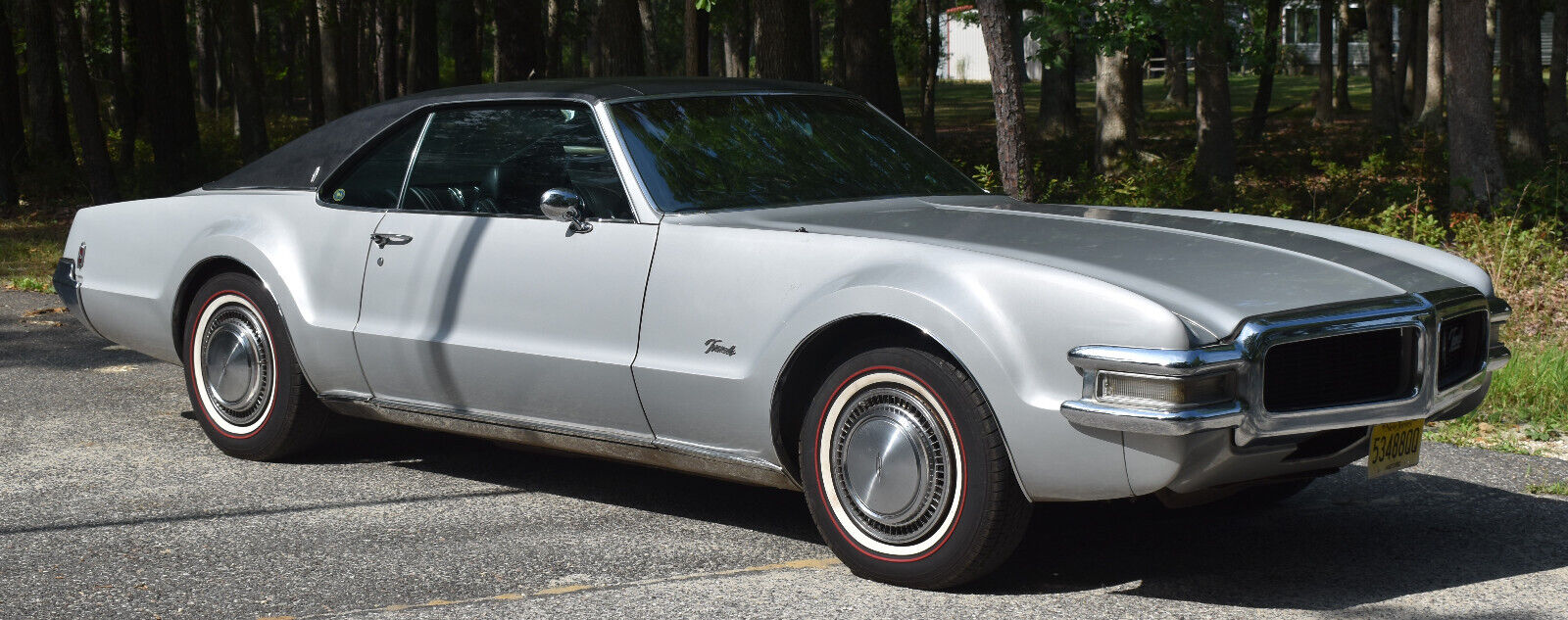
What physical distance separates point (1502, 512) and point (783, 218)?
2499 millimetres

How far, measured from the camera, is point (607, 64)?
21.1 m

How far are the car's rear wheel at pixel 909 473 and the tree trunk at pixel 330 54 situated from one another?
936 inches

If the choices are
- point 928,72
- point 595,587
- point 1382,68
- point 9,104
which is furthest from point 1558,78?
point 595,587

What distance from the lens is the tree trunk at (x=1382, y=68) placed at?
25.6 meters

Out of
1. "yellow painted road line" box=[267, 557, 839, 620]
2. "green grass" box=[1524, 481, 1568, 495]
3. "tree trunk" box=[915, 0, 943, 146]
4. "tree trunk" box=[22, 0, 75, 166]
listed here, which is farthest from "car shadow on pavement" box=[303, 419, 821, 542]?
"tree trunk" box=[915, 0, 943, 146]

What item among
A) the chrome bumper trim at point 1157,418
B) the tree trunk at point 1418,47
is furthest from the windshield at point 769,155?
the tree trunk at point 1418,47

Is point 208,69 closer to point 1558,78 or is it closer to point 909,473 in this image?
point 1558,78

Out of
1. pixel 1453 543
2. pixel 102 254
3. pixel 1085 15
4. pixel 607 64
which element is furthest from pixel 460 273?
pixel 607 64

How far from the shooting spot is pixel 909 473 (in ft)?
13.8

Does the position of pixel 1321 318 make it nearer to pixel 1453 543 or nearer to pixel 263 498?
pixel 1453 543

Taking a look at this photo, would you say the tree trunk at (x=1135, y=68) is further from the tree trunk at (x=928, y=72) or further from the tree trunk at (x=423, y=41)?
the tree trunk at (x=423, y=41)

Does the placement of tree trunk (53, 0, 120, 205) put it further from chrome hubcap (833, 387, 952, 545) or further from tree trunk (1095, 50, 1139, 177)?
chrome hubcap (833, 387, 952, 545)

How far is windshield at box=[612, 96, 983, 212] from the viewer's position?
5000mm

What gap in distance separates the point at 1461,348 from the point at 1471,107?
8.71 metres
